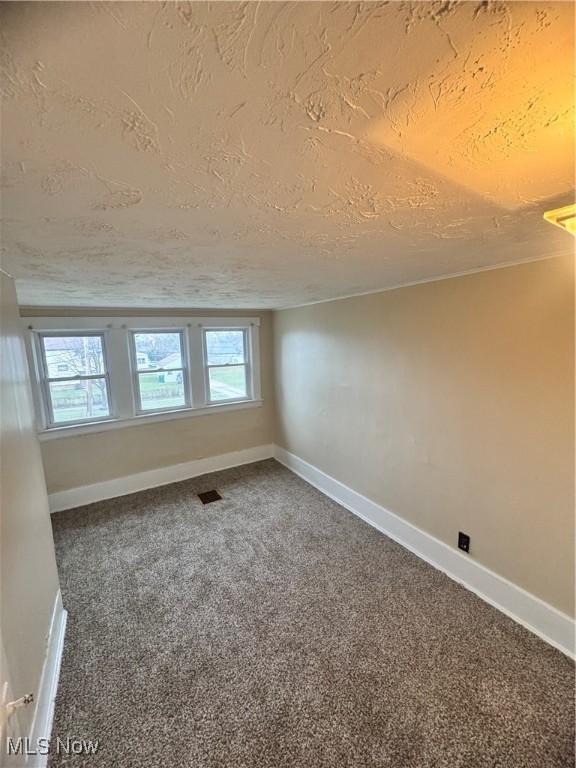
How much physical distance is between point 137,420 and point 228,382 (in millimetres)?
1174

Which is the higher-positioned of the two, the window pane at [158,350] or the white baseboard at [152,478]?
the window pane at [158,350]

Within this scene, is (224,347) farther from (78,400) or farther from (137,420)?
(78,400)

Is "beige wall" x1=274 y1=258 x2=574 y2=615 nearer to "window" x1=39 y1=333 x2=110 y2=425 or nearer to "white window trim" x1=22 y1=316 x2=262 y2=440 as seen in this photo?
"white window trim" x1=22 y1=316 x2=262 y2=440

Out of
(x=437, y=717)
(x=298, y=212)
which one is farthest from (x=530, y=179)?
(x=437, y=717)

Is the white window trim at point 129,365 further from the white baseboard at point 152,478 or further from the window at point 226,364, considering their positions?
the white baseboard at point 152,478

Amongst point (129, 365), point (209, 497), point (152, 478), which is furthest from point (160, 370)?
point (209, 497)

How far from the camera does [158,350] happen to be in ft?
12.1

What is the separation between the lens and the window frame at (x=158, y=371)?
138 inches

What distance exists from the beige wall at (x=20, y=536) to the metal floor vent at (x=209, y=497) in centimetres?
158

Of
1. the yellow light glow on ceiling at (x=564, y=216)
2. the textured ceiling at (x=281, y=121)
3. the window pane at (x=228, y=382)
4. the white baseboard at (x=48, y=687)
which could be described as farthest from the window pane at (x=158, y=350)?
the yellow light glow on ceiling at (x=564, y=216)

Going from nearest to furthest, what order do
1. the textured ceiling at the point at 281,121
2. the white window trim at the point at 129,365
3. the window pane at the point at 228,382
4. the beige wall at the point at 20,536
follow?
the textured ceiling at the point at 281,121
the beige wall at the point at 20,536
the white window trim at the point at 129,365
the window pane at the point at 228,382

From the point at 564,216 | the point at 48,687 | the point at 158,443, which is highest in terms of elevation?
the point at 564,216

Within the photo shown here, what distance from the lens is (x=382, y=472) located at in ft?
9.09

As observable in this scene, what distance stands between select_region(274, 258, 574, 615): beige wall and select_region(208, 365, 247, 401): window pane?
1.50m
